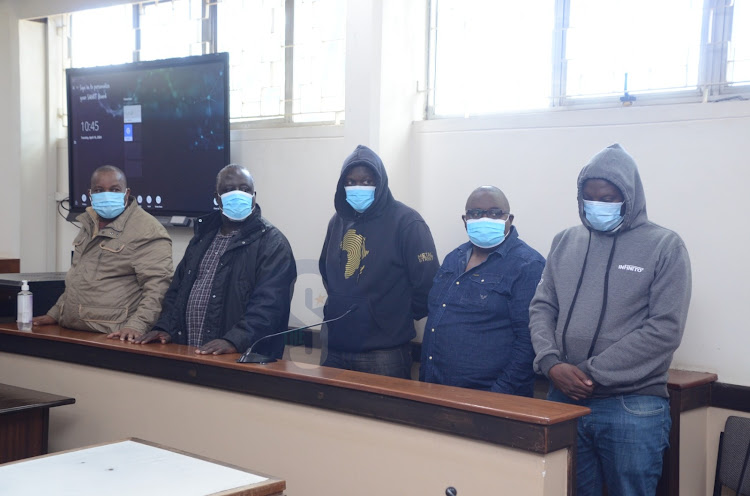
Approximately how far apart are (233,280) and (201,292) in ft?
0.49

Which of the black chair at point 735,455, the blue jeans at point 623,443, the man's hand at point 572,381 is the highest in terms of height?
the man's hand at point 572,381

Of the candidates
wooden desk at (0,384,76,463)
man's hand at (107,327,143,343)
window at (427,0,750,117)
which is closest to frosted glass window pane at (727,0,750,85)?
window at (427,0,750,117)

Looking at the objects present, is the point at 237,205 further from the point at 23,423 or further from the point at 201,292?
the point at 23,423

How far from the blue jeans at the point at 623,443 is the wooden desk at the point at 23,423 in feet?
5.87

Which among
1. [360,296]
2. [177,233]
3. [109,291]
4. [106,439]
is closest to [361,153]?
[360,296]

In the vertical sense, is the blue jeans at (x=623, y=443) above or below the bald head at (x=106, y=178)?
below

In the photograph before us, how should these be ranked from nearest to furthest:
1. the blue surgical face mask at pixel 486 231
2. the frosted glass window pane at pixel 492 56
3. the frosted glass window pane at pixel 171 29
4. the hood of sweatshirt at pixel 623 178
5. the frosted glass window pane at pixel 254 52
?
the hood of sweatshirt at pixel 623 178, the blue surgical face mask at pixel 486 231, the frosted glass window pane at pixel 492 56, the frosted glass window pane at pixel 254 52, the frosted glass window pane at pixel 171 29

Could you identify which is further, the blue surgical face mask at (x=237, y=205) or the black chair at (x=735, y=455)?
the blue surgical face mask at (x=237, y=205)

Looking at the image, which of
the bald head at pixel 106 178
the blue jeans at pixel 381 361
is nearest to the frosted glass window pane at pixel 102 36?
the bald head at pixel 106 178

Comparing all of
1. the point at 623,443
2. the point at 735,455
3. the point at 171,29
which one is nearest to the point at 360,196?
the point at 623,443

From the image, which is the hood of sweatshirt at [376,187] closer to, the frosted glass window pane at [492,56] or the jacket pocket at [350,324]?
the jacket pocket at [350,324]

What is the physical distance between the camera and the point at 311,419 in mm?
2621

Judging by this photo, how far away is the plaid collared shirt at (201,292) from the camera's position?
3281 mm

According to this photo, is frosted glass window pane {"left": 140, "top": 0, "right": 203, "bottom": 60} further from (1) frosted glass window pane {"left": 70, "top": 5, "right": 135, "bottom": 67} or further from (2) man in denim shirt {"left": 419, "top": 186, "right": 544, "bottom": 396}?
(2) man in denim shirt {"left": 419, "top": 186, "right": 544, "bottom": 396}
